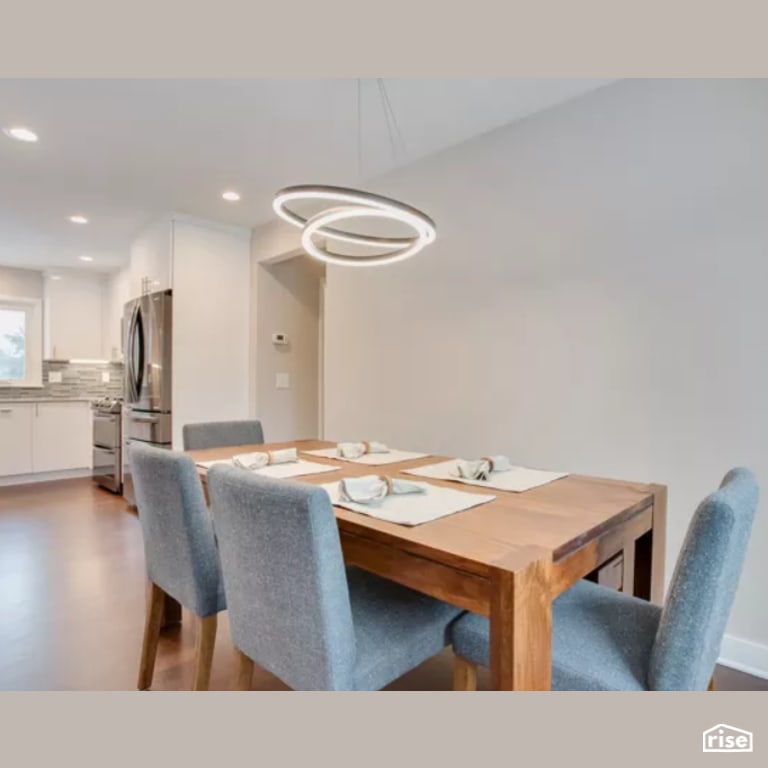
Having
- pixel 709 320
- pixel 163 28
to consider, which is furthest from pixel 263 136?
pixel 709 320

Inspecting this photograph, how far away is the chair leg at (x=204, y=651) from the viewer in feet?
4.47

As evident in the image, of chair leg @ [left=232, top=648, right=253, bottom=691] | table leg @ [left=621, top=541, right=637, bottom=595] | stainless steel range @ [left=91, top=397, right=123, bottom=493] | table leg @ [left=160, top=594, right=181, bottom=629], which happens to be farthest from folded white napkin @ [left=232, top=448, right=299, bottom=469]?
stainless steel range @ [left=91, top=397, right=123, bottom=493]

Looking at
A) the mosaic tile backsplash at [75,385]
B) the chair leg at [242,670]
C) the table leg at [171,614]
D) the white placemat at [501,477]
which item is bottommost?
the table leg at [171,614]

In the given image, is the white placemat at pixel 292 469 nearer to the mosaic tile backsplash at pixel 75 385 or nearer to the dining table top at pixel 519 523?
the dining table top at pixel 519 523

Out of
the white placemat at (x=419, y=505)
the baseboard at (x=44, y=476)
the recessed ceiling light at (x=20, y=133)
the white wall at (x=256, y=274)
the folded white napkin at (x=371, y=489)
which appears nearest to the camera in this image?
the white placemat at (x=419, y=505)

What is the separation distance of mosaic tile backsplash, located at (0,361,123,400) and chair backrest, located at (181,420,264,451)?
413cm

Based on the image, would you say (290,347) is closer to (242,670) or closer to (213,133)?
(213,133)

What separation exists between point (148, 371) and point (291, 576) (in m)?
3.45

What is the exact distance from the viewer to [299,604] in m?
0.98

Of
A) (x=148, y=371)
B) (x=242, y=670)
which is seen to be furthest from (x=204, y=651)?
(x=148, y=371)

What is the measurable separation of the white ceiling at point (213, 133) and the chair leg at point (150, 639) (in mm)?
2132

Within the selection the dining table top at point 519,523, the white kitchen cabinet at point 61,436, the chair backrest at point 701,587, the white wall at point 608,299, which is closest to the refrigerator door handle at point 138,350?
the white kitchen cabinet at point 61,436

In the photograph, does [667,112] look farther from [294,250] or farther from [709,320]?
[294,250]
